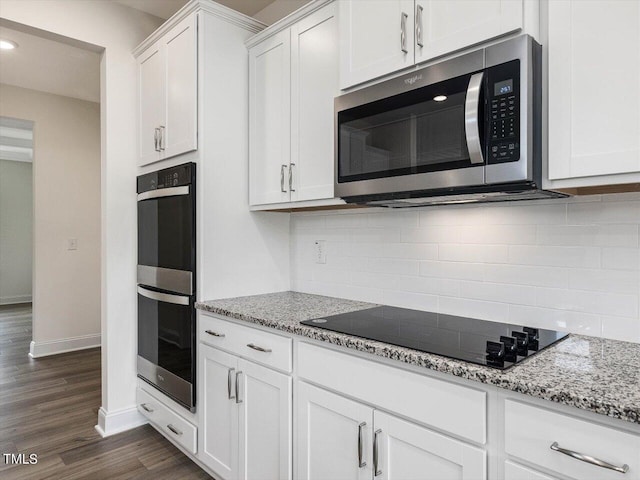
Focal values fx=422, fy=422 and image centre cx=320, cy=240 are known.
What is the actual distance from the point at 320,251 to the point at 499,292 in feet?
3.35

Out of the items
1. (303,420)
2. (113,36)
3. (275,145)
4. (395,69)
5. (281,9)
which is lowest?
(303,420)

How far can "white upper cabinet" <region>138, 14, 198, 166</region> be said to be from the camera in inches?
87.7

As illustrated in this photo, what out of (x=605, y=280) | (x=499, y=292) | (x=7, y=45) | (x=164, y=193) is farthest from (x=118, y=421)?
(x=7, y=45)

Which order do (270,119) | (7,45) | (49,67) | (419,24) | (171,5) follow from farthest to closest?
(49,67)
(7,45)
(171,5)
(270,119)
(419,24)

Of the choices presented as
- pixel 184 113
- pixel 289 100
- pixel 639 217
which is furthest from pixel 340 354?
pixel 184 113

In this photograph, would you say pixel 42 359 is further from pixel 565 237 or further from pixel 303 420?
pixel 565 237

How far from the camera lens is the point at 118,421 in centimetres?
266

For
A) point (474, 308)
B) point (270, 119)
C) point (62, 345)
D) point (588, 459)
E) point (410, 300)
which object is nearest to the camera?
point (588, 459)

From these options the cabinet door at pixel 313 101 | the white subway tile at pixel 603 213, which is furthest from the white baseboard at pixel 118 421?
the white subway tile at pixel 603 213

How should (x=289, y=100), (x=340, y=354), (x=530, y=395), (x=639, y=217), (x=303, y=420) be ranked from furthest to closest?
(x=289, y=100) < (x=303, y=420) < (x=340, y=354) < (x=639, y=217) < (x=530, y=395)

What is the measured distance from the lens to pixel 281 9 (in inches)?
105

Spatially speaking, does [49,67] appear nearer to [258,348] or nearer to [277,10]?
[277,10]

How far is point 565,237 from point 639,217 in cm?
22

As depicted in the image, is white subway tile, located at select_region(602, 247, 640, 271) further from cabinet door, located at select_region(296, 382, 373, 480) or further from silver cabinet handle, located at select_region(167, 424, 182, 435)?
silver cabinet handle, located at select_region(167, 424, 182, 435)
